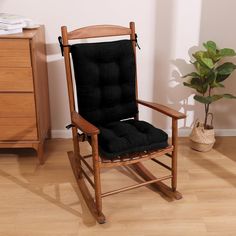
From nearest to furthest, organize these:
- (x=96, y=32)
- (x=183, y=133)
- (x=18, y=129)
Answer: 1. (x=96, y=32)
2. (x=18, y=129)
3. (x=183, y=133)

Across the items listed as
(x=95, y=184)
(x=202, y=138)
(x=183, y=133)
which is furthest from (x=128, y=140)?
(x=183, y=133)

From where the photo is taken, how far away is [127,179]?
2459 millimetres

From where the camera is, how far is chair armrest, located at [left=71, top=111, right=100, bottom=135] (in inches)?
72.5

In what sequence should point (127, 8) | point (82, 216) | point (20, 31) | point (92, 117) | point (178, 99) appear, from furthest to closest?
point (178, 99), point (127, 8), point (20, 31), point (92, 117), point (82, 216)

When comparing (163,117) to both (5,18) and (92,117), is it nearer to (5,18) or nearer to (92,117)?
(92,117)

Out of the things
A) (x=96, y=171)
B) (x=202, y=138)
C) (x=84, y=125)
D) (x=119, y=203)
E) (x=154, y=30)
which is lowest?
(x=119, y=203)

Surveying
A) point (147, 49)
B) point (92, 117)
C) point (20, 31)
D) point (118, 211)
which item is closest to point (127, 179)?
point (118, 211)

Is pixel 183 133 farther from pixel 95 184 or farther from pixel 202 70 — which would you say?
pixel 95 184

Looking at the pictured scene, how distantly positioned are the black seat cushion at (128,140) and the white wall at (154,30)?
2.98 ft

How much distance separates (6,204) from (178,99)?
5.59ft

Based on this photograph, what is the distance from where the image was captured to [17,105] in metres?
2.47

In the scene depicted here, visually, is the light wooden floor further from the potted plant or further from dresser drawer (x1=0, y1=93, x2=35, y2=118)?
dresser drawer (x1=0, y1=93, x2=35, y2=118)

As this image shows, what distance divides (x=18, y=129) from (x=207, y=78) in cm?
151

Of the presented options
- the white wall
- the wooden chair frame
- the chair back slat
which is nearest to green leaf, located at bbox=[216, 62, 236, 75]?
the white wall
